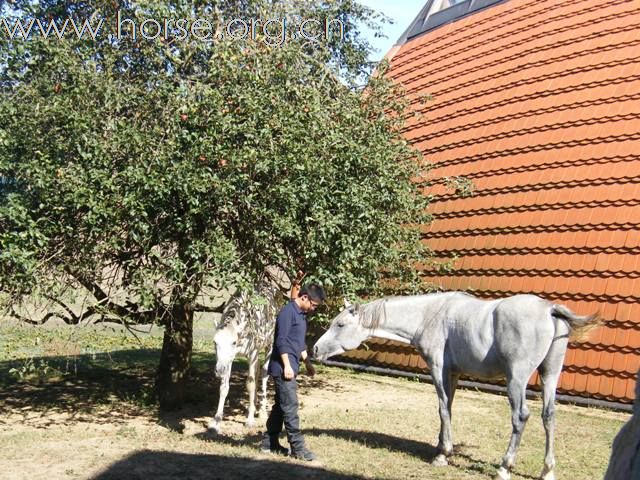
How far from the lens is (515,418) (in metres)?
6.36

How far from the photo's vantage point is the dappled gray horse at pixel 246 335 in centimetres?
836

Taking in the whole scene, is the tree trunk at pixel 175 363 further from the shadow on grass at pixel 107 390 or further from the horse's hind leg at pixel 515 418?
the horse's hind leg at pixel 515 418

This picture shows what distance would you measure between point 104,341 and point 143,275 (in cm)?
1025

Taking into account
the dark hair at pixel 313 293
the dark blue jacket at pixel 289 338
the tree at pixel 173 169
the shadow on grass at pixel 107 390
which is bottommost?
the shadow on grass at pixel 107 390

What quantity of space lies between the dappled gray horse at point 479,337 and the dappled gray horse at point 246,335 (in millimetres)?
1323

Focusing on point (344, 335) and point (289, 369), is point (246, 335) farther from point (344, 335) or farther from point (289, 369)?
point (289, 369)

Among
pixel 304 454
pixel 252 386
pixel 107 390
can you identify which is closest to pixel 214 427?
pixel 252 386

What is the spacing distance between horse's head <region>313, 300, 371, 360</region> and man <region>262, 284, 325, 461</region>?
11.6 inches

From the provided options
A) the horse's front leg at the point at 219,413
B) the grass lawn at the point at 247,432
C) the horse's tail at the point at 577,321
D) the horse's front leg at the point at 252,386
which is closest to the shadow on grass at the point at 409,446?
the grass lawn at the point at 247,432

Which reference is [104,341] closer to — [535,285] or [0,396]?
[0,396]

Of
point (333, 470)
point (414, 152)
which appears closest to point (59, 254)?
point (333, 470)

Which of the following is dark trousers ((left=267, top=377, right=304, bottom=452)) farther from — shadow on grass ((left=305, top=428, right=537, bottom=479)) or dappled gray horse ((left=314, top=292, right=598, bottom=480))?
shadow on grass ((left=305, top=428, right=537, bottom=479))

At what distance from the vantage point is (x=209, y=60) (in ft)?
27.9

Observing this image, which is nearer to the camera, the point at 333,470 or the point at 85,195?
the point at 333,470
